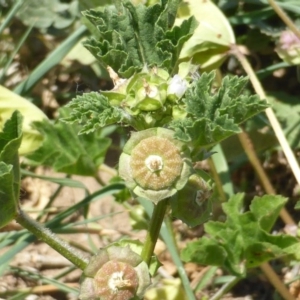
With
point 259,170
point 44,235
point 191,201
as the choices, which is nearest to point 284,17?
point 259,170

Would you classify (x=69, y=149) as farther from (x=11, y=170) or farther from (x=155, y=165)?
(x=155, y=165)

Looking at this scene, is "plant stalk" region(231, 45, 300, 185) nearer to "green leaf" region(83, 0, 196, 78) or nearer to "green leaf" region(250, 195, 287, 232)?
"green leaf" region(250, 195, 287, 232)

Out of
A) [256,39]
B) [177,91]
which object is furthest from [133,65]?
[256,39]

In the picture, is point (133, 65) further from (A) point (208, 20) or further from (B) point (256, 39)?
(B) point (256, 39)

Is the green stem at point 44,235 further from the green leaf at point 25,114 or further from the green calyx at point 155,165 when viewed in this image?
the green leaf at point 25,114

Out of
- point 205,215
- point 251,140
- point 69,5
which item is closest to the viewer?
point 205,215

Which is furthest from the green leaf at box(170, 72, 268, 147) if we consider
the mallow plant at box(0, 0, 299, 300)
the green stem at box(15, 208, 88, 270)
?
the green stem at box(15, 208, 88, 270)
